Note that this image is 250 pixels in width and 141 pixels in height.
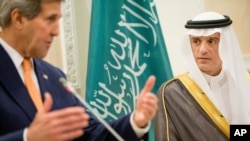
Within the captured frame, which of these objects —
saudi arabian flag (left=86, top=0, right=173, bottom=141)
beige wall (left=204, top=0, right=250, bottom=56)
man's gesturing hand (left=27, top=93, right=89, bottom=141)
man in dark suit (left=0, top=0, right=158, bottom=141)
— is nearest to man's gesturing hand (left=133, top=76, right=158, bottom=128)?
man in dark suit (left=0, top=0, right=158, bottom=141)

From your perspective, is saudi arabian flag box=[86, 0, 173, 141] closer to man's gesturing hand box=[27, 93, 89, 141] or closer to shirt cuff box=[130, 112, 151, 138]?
shirt cuff box=[130, 112, 151, 138]

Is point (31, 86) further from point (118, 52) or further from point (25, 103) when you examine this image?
point (118, 52)

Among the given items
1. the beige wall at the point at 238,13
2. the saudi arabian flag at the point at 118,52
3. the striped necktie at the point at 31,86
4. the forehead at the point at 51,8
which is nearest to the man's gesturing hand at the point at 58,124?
the striped necktie at the point at 31,86

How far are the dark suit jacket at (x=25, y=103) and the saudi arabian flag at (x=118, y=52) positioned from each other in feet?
3.22

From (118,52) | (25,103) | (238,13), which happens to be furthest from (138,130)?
(238,13)

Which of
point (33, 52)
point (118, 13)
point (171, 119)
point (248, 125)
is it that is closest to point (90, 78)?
point (118, 13)

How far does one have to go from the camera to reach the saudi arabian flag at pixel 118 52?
9.10ft

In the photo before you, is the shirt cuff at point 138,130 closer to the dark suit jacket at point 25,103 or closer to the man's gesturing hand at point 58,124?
the dark suit jacket at point 25,103

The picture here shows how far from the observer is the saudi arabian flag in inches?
109

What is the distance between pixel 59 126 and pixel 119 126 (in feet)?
1.54

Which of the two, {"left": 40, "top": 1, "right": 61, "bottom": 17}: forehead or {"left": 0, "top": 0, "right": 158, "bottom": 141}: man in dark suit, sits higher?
{"left": 40, "top": 1, "right": 61, "bottom": 17}: forehead

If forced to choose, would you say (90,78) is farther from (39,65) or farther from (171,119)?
(39,65)

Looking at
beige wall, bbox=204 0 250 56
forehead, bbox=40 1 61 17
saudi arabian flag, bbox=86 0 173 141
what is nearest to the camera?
forehead, bbox=40 1 61 17

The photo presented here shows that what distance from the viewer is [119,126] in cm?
163
